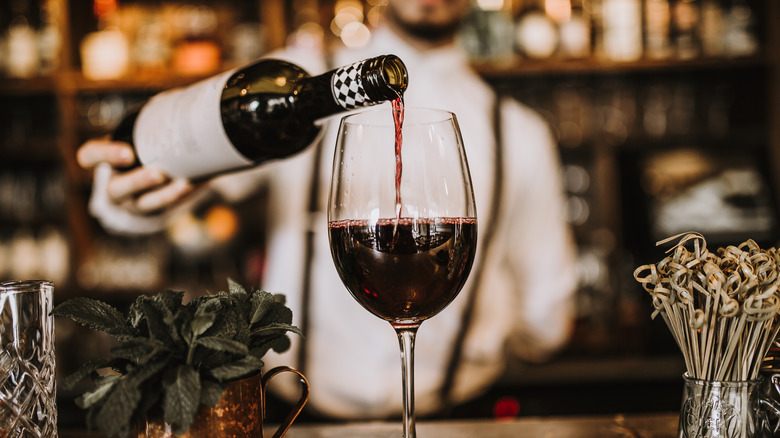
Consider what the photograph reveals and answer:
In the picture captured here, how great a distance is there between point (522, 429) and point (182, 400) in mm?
439

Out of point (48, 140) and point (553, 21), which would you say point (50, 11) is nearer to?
point (48, 140)

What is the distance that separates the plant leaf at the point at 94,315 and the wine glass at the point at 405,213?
0.19m

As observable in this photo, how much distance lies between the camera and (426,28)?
1.82 m

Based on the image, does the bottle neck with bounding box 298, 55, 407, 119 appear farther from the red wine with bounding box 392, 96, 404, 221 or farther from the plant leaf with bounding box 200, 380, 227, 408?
the plant leaf with bounding box 200, 380, 227, 408

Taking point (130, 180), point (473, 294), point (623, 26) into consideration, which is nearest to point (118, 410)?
point (130, 180)

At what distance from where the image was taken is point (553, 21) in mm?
2566

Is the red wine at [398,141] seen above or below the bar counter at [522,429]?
above

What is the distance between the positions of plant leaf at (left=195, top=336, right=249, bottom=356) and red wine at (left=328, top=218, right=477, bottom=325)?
0.13 metres

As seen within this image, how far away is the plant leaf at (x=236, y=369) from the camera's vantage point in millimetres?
534

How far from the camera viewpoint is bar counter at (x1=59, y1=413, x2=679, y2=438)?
78cm

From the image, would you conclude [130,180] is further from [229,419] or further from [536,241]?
[536,241]

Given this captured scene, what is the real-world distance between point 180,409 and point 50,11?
259 centimetres

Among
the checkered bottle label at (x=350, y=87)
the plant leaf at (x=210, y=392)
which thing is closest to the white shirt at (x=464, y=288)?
the checkered bottle label at (x=350, y=87)

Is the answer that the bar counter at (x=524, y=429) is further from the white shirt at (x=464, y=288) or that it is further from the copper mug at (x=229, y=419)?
the white shirt at (x=464, y=288)
